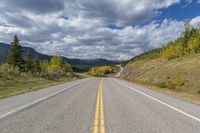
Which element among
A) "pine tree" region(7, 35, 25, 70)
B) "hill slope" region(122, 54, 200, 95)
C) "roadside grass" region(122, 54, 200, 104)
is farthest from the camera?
"pine tree" region(7, 35, 25, 70)

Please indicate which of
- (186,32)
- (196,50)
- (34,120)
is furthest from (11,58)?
(186,32)

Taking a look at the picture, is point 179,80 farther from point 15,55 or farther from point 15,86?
point 15,55

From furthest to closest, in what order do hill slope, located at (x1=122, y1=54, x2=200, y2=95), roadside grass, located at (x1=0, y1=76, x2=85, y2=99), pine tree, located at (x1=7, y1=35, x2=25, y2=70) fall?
1. pine tree, located at (x1=7, y1=35, x2=25, y2=70)
2. hill slope, located at (x1=122, y1=54, x2=200, y2=95)
3. roadside grass, located at (x1=0, y1=76, x2=85, y2=99)

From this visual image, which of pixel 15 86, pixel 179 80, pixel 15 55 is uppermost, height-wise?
pixel 15 55

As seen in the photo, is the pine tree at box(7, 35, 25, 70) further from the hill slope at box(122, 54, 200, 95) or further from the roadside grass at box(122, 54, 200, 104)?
the hill slope at box(122, 54, 200, 95)

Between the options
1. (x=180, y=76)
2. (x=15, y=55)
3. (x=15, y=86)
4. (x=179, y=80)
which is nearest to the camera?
(x=15, y=86)

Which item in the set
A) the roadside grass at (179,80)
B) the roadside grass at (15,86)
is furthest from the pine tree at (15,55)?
the roadside grass at (179,80)

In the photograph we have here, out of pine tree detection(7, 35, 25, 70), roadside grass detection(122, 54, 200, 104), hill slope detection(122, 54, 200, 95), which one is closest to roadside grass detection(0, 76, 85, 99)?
roadside grass detection(122, 54, 200, 104)

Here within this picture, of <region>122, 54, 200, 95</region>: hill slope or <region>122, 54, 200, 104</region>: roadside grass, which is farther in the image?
<region>122, 54, 200, 95</region>: hill slope

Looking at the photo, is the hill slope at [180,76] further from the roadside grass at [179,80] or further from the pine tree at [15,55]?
the pine tree at [15,55]

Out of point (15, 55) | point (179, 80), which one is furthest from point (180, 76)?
point (15, 55)

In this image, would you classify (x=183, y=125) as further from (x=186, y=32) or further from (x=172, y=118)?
(x=186, y=32)

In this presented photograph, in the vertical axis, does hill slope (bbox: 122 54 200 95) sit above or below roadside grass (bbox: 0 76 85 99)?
above

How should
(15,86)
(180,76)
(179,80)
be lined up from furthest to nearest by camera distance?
(180,76) < (179,80) < (15,86)
